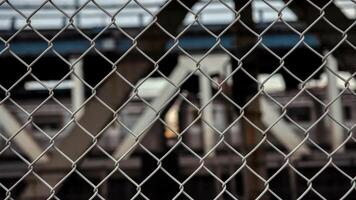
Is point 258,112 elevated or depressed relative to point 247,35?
depressed

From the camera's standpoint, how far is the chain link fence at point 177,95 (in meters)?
2.24

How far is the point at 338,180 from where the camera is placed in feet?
52.3

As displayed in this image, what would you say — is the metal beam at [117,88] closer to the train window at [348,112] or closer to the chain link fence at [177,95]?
the chain link fence at [177,95]

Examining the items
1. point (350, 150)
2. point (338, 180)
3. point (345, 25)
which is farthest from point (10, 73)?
point (338, 180)

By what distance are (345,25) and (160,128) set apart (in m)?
4.42

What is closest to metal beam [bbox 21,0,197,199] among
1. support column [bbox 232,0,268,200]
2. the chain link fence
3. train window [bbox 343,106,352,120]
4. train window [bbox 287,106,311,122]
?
the chain link fence

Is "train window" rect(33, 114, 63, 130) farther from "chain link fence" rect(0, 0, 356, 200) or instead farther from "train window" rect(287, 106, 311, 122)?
"train window" rect(287, 106, 311, 122)

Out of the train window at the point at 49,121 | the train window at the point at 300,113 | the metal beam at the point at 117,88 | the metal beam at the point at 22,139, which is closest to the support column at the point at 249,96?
the metal beam at the point at 117,88

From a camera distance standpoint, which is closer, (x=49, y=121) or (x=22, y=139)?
(x=22, y=139)

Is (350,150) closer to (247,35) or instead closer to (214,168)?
(214,168)

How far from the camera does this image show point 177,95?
2.53m

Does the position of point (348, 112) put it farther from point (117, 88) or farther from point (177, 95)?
point (177, 95)

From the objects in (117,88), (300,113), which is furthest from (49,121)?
(117,88)

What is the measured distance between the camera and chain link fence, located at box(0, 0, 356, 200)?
2240mm
